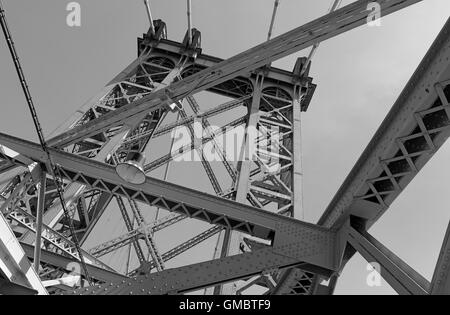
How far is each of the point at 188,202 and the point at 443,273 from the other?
3.67 m

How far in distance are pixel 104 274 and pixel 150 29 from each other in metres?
9.92

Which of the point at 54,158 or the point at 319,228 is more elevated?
the point at 54,158

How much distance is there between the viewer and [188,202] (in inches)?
275

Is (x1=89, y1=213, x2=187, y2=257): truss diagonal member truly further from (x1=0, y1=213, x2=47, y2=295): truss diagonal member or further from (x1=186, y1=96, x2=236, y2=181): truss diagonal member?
(x1=0, y1=213, x2=47, y2=295): truss diagonal member

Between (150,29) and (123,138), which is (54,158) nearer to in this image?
(123,138)

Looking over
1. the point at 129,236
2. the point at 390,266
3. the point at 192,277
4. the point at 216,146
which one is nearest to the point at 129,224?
the point at 129,236

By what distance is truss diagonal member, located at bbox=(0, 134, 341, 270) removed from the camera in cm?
643

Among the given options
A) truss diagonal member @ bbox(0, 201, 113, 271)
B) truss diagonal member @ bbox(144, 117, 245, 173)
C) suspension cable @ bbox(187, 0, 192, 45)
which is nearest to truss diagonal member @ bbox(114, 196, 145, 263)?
truss diagonal member @ bbox(0, 201, 113, 271)

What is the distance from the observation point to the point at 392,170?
569 cm

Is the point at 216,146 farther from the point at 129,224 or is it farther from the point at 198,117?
the point at 129,224

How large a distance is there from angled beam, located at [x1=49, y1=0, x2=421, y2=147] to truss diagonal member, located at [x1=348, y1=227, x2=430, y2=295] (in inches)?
99.0

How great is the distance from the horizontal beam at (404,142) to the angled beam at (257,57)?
90cm

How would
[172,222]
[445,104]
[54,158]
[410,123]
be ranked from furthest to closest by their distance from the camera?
[172,222]
[54,158]
[410,123]
[445,104]

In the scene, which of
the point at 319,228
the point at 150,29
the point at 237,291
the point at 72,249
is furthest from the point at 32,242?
the point at 150,29
